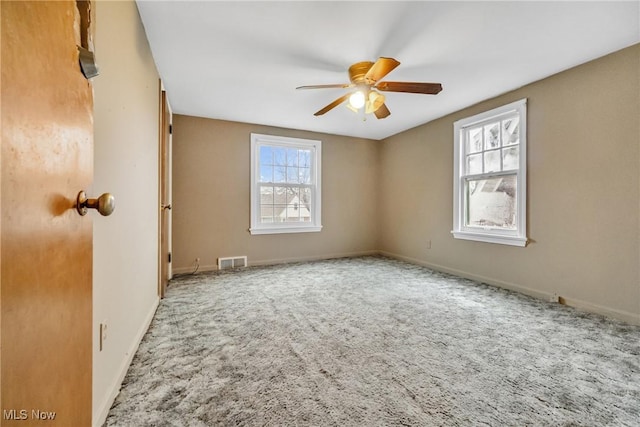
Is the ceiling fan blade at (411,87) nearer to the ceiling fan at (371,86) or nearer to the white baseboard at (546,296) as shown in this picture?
the ceiling fan at (371,86)

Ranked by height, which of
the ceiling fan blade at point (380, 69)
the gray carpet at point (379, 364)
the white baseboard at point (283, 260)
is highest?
the ceiling fan blade at point (380, 69)

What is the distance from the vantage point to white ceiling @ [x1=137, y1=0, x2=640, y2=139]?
1894mm

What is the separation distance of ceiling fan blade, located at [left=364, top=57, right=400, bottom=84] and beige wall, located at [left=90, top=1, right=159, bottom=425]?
1.63 metres

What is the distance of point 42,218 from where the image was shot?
0.52 meters

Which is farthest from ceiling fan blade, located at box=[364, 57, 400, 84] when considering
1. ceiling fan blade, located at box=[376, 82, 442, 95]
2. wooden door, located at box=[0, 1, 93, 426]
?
wooden door, located at box=[0, 1, 93, 426]

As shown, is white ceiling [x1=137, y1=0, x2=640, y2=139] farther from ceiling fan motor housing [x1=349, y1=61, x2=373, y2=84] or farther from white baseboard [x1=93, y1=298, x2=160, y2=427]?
white baseboard [x1=93, y1=298, x2=160, y2=427]

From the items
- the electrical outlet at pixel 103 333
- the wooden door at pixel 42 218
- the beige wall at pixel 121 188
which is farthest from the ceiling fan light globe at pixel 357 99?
the electrical outlet at pixel 103 333

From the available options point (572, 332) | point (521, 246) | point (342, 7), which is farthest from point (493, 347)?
point (342, 7)

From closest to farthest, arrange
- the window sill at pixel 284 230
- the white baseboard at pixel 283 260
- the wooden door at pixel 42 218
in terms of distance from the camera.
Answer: the wooden door at pixel 42 218 → the white baseboard at pixel 283 260 → the window sill at pixel 284 230

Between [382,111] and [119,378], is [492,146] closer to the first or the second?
[382,111]

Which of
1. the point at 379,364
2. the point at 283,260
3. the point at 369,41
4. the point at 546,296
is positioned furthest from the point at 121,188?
the point at 546,296

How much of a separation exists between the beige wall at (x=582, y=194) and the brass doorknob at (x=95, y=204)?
3533mm

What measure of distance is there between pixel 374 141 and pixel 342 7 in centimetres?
371

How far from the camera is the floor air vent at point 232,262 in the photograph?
418 centimetres
